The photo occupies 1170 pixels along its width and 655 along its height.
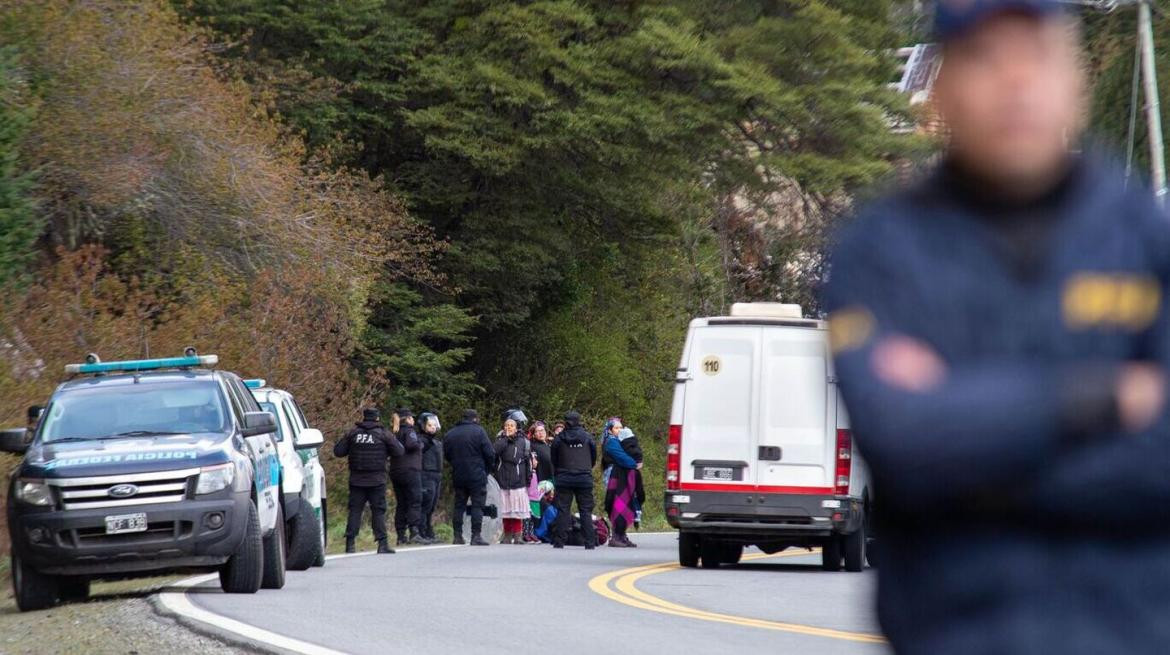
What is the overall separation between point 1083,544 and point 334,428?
1185 inches

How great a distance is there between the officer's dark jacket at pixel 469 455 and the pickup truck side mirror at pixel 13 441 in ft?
43.9

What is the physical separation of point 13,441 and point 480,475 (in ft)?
45.0

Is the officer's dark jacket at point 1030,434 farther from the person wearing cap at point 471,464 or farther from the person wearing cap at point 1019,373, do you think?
the person wearing cap at point 471,464

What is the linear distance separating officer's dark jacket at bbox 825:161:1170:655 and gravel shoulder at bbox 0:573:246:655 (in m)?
9.50

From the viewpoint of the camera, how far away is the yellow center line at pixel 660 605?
13398 millimetres

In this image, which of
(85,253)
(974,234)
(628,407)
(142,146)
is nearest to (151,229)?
(142,146)

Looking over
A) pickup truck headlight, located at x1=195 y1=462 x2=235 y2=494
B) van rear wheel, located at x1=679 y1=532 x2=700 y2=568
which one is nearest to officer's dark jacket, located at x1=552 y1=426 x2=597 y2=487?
van rear wheel, located at x1=679 y1=532 x2=700 y2=568

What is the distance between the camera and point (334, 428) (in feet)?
105

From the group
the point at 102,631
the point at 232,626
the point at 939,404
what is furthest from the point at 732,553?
the point at 939,404

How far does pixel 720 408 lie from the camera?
20547 millimetres

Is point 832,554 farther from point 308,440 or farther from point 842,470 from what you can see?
point 308,440

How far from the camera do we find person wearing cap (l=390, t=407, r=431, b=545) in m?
27.0

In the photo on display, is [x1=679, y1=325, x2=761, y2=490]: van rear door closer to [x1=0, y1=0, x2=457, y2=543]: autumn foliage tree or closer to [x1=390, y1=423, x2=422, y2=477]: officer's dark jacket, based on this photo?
[x1=390, y1=423, x2=422, y2=477]: officer's dark jacket

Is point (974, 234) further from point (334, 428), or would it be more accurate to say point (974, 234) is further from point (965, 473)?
point (334, 428)
